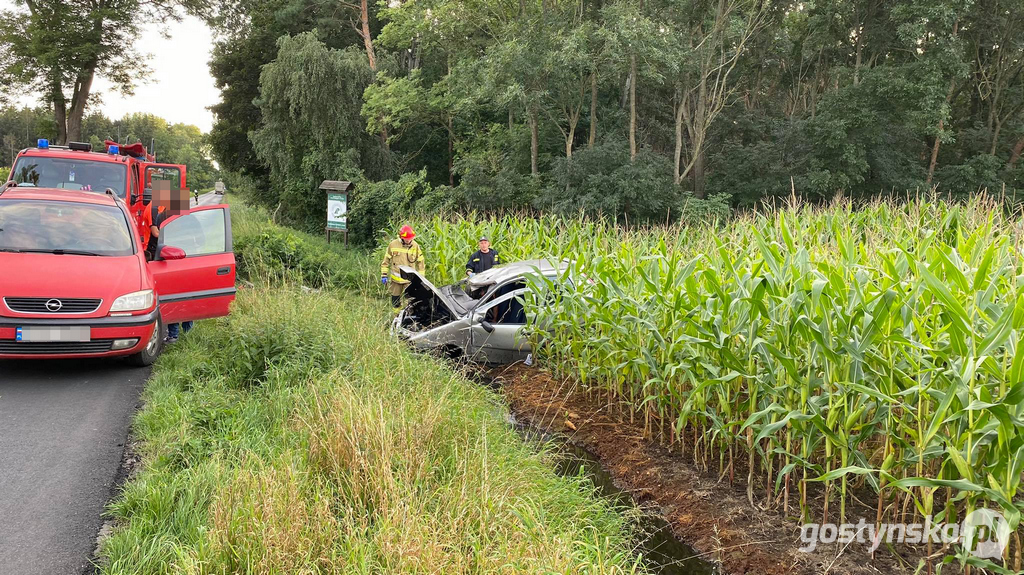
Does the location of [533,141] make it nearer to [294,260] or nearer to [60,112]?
[294,260]

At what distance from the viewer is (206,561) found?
3.11 metres

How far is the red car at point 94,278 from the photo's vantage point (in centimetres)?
580

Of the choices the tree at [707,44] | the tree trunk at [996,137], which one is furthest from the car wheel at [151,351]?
the tree trunk at [996,137]

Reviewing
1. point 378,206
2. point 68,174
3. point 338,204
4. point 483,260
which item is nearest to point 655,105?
point 378,206

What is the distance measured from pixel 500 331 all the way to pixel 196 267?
382cm

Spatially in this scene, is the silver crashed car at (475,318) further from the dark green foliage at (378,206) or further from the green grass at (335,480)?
the dark green foliage at (378,206)

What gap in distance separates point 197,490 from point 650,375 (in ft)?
15.2

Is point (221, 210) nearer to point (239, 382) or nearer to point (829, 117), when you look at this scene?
point (239, 382)

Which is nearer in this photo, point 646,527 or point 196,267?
point 646,527

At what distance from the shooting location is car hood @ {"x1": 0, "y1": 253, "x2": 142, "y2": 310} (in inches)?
229

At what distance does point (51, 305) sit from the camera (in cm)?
583

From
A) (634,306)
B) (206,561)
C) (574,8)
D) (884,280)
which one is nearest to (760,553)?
(884,280)

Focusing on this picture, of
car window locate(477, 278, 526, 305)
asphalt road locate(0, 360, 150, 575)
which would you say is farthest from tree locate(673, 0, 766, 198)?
asphalt road locate(0, 360, 150, 575)

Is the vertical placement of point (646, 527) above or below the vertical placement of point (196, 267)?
below
